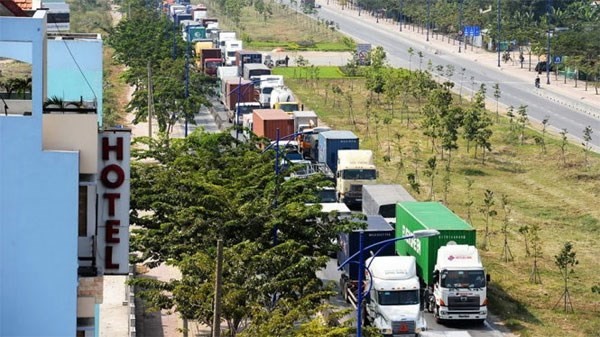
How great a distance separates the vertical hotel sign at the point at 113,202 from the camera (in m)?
25.8

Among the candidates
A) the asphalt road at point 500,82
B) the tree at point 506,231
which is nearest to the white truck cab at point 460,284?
the tree at point 506,231

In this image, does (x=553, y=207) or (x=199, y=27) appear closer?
(x=553, y=207)

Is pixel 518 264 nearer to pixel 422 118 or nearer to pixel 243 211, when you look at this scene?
pixel 243 211

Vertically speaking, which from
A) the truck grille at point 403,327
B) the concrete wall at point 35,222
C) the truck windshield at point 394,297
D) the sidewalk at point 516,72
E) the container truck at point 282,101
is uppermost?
the concrete wall at point 35,222

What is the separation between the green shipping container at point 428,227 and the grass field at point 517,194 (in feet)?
11.1

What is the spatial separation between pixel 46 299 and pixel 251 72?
77.8m

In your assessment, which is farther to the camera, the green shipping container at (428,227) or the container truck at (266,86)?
the container truck at (266,86)

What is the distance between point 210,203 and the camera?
44688 mm

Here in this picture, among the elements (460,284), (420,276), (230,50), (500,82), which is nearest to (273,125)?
(420,276)

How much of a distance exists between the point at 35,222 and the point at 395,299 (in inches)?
843

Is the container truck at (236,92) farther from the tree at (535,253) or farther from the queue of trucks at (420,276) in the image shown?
the queue of trucks at (420,276)

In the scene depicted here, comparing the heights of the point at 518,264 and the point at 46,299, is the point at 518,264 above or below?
below

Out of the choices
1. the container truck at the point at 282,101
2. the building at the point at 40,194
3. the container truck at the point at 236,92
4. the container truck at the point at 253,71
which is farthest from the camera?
the container truck at the point at 253,71

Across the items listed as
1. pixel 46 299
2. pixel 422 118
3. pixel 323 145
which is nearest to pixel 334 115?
pixel 422 118
